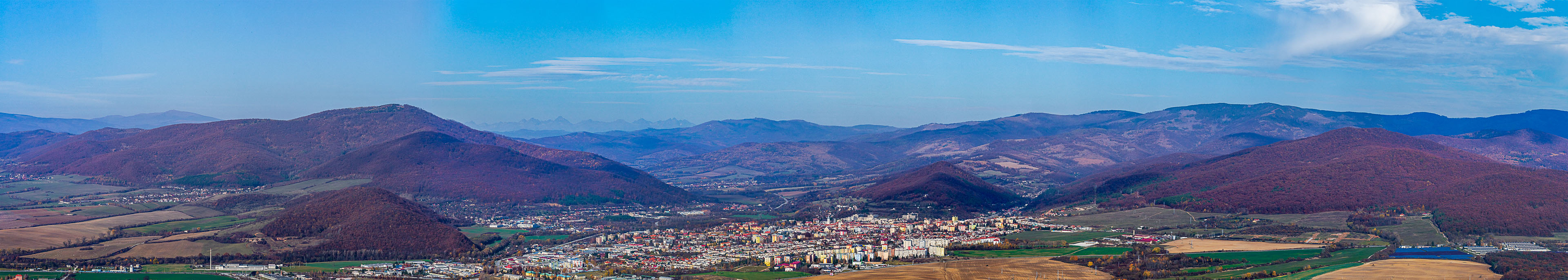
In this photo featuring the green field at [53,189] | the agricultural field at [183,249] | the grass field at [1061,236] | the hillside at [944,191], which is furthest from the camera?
the hillside at [944,191]

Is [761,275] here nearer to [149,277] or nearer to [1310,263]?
[1310,263]

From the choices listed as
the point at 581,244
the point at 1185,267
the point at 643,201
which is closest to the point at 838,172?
the point at 643,201

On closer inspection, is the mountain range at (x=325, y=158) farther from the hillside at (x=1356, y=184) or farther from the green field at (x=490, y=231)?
the hillside at (x=1356, y=184)

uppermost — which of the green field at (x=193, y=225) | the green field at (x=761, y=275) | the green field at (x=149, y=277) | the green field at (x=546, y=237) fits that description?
the green field at (x=193, y=225)

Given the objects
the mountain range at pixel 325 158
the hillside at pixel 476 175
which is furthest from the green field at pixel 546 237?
the mountain range at pixel 325 158

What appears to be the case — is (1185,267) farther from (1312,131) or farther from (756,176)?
(1312,131)

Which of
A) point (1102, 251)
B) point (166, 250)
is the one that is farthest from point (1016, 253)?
point (166, 250)
